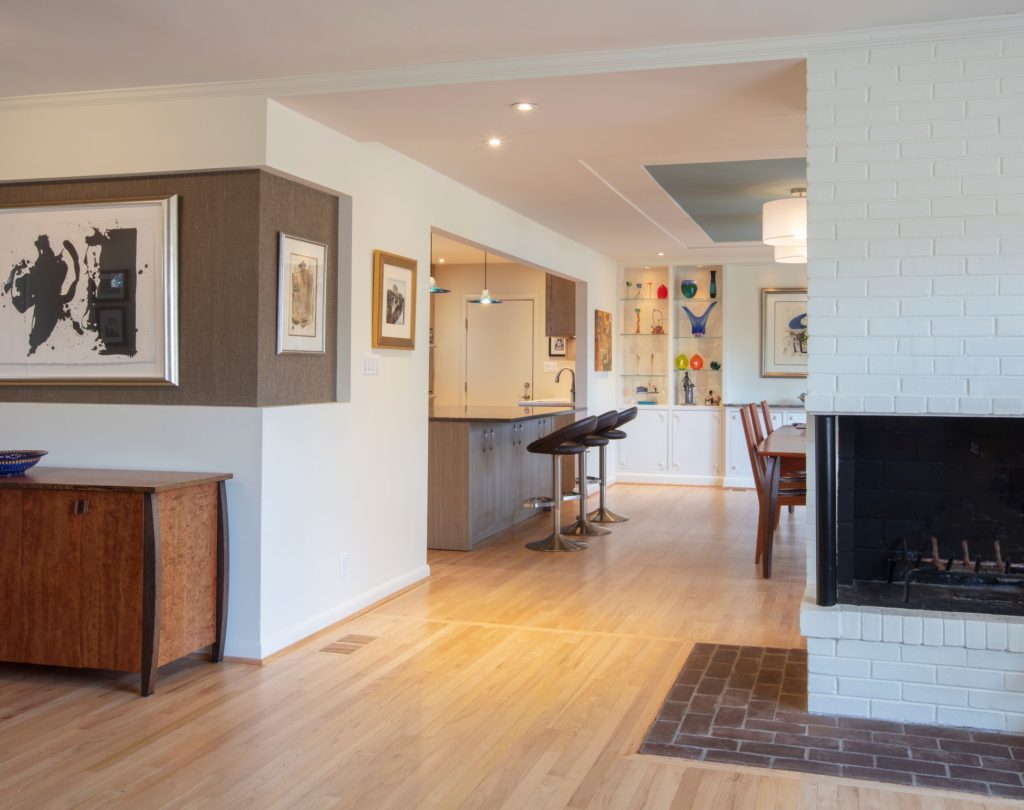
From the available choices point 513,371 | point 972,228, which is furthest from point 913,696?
point 513,371

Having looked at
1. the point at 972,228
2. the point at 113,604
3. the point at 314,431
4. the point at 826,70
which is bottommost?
the point at 113,604

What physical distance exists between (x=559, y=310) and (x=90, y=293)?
5.96m

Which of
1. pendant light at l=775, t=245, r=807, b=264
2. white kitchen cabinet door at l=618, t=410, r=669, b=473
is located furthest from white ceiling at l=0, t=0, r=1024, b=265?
white kitchen cabinet door at l=618, t=410, r=669, b=473

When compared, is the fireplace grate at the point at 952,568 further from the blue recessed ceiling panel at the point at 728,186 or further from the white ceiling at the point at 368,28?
the blue recessed ceiling panel at the point at 728,186

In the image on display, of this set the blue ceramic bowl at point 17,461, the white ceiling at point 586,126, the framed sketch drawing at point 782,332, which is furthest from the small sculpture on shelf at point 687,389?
the blue ceramic bowl at point 17,461

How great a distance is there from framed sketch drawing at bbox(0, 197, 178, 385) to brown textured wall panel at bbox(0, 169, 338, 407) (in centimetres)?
6

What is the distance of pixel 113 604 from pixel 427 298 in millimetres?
2636

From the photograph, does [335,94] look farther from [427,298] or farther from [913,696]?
[913,696]

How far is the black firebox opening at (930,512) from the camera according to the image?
3631 mm

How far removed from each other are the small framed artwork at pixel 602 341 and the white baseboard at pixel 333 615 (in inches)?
174

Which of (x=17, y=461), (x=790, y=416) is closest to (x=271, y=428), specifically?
(x=17, y=461)

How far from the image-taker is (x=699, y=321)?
10727mm

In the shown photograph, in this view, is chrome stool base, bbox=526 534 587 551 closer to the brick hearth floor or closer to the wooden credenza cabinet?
→ the brick hearth floor

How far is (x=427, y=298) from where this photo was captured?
5.86 meters
